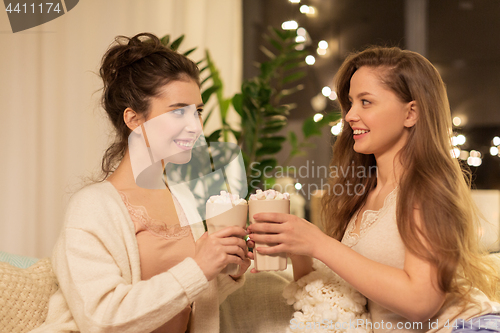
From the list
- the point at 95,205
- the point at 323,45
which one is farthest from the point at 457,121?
the point at 95,205

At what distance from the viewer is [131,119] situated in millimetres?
1272

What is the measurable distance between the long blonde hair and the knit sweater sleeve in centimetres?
60

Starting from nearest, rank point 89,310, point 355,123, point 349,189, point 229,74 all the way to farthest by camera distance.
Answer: point 89,310 < point 355,123 < point 349,189 < point 229,74

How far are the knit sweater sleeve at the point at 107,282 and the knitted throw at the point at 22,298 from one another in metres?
0.20

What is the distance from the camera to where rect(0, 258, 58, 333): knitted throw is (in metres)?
1.15

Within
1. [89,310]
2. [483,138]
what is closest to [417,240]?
[89,310]

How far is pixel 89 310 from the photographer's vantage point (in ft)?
3.18

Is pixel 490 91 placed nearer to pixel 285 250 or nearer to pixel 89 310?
pixel 285 250

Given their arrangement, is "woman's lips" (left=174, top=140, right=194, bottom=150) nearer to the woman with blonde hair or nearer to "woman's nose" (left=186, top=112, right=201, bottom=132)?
"woman's nose" (left=186, top=112, right=201, bottom=132)

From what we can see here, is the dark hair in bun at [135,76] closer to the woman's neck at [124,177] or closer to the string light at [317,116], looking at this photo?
the woman's neck at [124,177]

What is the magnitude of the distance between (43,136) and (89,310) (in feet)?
6.44

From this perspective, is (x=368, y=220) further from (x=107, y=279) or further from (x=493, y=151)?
(x=493, y=151)

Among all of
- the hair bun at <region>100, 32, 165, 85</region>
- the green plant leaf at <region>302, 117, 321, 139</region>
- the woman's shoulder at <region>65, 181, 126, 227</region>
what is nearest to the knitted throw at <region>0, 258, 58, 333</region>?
the woman's shoulder at <region>65, 181, 126, 227</region>

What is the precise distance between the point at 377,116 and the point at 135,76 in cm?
78
